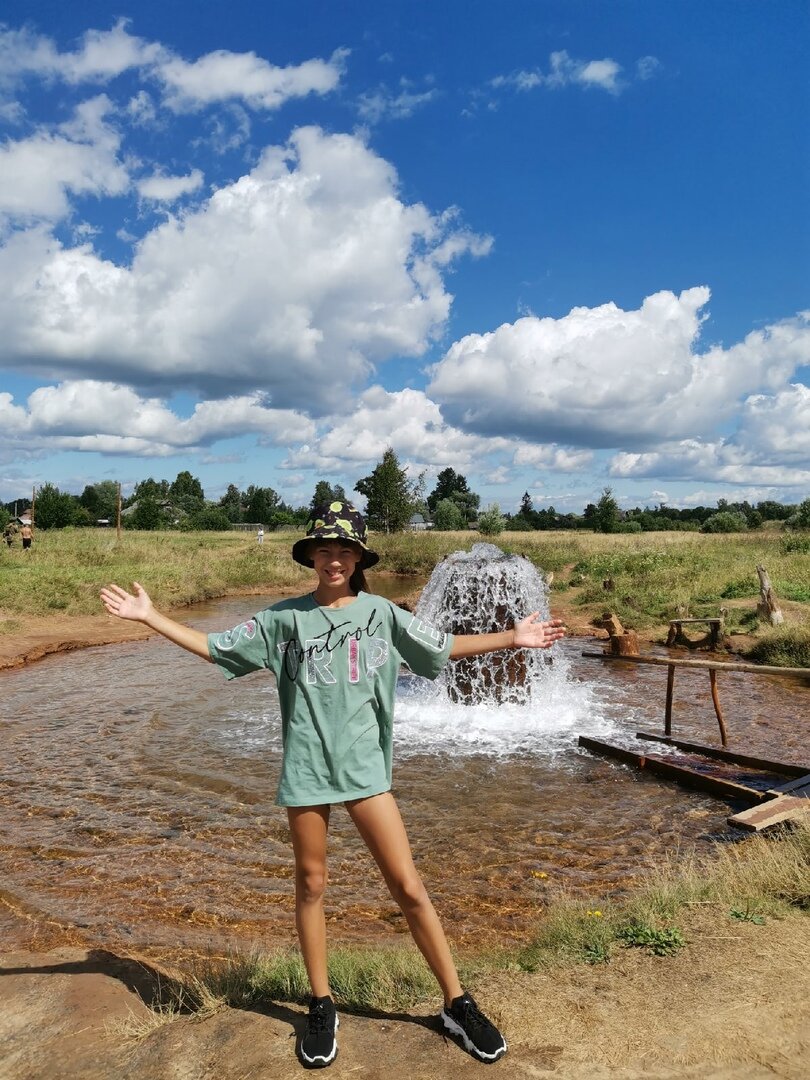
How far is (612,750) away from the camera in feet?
29.1

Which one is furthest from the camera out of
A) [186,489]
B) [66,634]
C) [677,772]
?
[186,489]

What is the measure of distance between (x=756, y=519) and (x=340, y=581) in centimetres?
6744

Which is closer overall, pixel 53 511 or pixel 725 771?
pixel 725 771

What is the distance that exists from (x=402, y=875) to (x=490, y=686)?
8.76 m

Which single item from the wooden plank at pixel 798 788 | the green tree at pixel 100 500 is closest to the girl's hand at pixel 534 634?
the wooden plank at pixel 798 788

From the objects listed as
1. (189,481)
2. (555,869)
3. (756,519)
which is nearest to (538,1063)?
(555,869)

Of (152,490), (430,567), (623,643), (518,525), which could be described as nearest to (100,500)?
(152,490)

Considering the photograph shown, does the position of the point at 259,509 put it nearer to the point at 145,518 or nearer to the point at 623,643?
the point at 145,518

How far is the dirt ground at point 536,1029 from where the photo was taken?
2883 mm

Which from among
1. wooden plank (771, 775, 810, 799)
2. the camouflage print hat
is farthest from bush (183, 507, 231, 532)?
the camouflage print hat

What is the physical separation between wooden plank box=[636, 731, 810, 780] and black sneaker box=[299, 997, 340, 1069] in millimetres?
5657

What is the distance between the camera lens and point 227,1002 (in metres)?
3.48

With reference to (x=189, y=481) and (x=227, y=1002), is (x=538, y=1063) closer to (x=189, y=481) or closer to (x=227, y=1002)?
(x=227, y=1002)

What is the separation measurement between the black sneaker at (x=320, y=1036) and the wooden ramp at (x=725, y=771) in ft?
13.4
